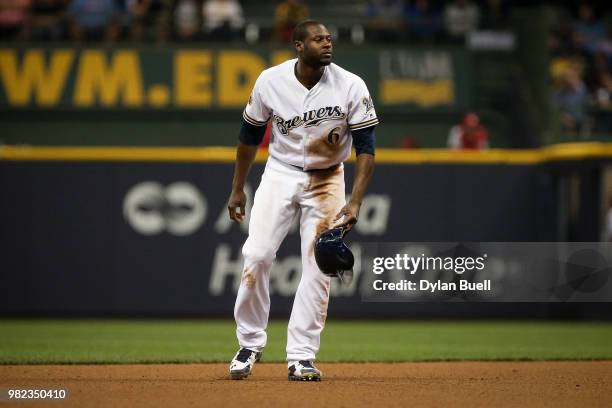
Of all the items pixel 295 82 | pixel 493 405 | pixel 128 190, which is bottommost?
pixel 128 190

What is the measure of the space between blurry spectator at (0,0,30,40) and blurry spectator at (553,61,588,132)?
8.05 metres

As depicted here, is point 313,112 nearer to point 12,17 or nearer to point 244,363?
point 244,363

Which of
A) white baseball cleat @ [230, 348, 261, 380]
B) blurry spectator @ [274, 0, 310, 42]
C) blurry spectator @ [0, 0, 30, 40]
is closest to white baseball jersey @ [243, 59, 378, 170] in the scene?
white baseball cleat @ [230, 348, 261, 380]

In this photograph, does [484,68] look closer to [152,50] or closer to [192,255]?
[152,50]

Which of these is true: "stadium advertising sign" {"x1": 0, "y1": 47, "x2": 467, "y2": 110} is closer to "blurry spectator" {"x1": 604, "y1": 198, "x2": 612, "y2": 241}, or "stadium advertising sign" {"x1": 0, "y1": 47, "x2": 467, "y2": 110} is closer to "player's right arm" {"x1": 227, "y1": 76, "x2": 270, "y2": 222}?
"blurry spectator" {"x1": 604, "y1": 198, "x2": 612, "y2": 241}

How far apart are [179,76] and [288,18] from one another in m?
1.84

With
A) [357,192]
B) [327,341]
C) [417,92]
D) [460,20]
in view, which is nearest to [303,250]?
[357,192]

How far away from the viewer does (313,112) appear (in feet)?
23.7

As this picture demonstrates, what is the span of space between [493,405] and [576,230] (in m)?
8.65

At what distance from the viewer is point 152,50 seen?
16984mm

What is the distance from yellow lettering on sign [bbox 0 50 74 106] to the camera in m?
16.7

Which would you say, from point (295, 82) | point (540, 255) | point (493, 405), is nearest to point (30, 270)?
point (540, 255)

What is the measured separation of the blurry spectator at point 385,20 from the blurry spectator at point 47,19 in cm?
468

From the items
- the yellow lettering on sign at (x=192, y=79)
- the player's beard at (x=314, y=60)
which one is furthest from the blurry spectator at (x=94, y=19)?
the player's beard at (x=314, y=60)
